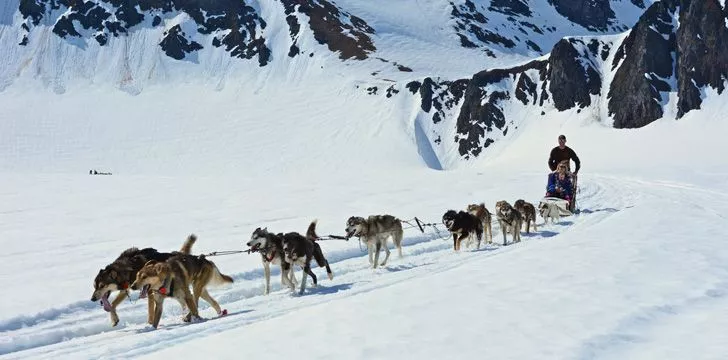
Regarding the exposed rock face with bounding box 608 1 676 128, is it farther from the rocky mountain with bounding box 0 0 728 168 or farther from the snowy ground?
the snowy ground

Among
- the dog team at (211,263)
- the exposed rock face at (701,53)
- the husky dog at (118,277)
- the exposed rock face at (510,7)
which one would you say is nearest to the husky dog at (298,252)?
the dog team at (211,263)

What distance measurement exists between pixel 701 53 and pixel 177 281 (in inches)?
2173

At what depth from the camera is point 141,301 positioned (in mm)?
8742

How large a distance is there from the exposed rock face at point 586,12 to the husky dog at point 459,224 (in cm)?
12414

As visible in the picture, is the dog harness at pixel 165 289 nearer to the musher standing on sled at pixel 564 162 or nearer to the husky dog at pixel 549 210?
the husky dog at pixel 549 210

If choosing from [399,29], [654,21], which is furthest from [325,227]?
[399,29]

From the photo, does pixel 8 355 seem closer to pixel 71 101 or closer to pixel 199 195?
pixel 199 195

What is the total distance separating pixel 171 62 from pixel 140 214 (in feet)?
256

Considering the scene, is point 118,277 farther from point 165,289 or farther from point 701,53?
point 701,53

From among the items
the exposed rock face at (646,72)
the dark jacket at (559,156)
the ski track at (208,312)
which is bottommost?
the ski track at (208,312)

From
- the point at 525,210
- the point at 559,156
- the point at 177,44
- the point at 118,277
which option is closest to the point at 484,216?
the point at 525,210

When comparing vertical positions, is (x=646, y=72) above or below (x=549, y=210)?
above

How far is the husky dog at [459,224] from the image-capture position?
1148 cm

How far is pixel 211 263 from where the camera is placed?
8148 mm
